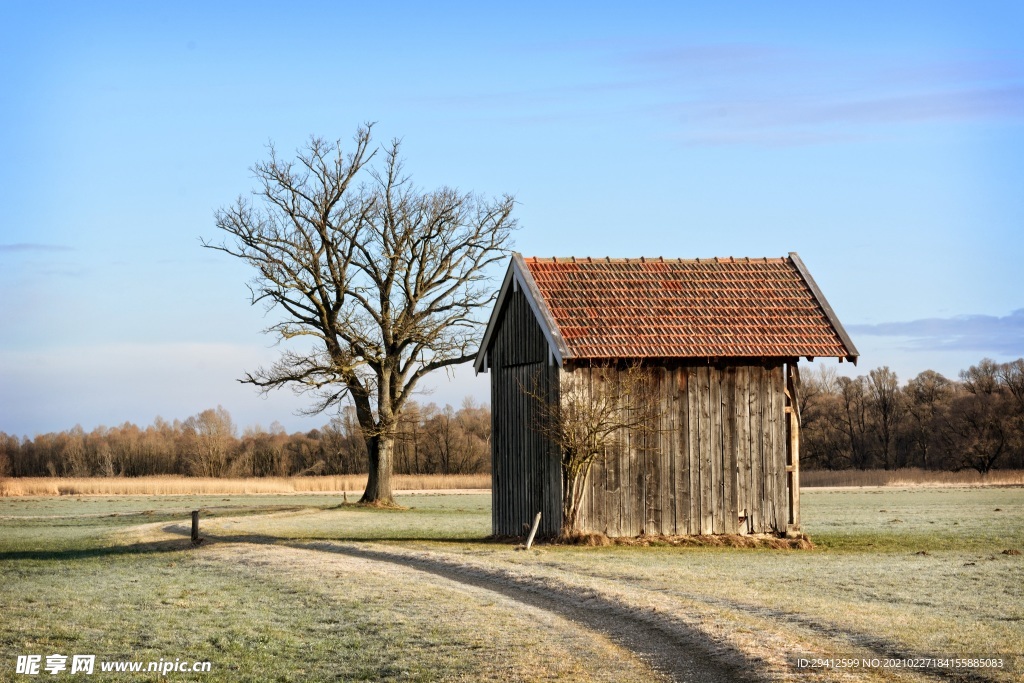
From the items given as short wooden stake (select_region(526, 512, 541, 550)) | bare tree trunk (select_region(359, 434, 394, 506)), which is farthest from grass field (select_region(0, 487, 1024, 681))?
bare tree trunk (select_region(359, 434, 394, 506))

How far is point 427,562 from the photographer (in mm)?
23953

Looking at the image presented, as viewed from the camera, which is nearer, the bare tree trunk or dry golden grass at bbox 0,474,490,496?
the bare tree trunk

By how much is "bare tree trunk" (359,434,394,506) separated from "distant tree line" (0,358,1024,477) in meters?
39.4

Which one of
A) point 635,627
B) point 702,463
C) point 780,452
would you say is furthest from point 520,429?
point 635,627

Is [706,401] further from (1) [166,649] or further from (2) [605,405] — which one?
(1) [166,649]

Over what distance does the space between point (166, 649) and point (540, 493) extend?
573 inches

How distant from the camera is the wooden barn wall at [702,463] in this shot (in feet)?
90.1

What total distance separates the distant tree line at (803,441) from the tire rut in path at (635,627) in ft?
225

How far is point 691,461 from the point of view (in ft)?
91.2

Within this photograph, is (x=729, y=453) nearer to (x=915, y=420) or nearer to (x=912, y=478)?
(x=912, y=478)

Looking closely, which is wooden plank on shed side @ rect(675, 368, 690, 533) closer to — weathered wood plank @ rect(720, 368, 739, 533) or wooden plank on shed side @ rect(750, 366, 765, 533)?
weathered wood plank @ rect(720, 368, 739, 533)

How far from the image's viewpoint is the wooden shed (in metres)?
27.5

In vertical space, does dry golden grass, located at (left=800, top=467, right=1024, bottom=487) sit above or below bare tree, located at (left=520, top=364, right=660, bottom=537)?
below

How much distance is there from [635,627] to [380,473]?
34.6m
